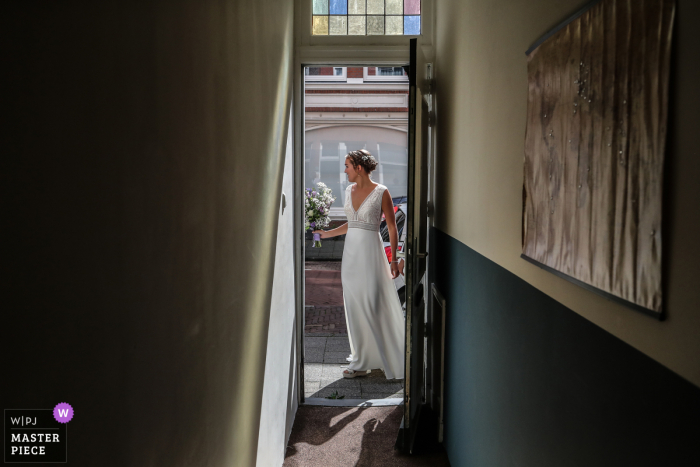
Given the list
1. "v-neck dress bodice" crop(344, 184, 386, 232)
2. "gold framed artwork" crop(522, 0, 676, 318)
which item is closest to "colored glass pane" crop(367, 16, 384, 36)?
"v-neck dress bodice" crop(344, 184, 386, 232)

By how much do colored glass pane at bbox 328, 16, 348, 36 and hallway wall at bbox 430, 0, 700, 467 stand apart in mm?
790

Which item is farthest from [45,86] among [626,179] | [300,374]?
[300,374]

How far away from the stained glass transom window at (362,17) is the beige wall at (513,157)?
323mm

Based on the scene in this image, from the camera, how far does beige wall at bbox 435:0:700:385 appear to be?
89 cm

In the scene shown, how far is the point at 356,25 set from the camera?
163 inches

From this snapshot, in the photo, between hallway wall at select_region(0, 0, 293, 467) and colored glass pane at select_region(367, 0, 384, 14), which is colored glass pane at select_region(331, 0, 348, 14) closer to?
colored glass pane at select_region(367, 0, 384, 14)

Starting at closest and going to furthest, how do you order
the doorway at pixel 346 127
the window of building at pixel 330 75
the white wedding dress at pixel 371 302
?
1. the white wedding dress at pixel 371 302
2. the doorway at pixel 346 127
3. the window of building at pixel 330 75

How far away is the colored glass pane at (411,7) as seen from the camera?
13.5 feet

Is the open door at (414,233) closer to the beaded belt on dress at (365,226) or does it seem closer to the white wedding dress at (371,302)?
the white wedding dress at (371,302)

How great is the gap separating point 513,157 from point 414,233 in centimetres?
151

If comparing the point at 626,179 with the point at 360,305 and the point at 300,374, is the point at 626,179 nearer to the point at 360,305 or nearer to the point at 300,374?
the point at 300,374

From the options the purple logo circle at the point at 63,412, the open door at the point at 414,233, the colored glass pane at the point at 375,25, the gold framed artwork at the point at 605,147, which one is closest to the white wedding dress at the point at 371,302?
the open door at the point at 414,233

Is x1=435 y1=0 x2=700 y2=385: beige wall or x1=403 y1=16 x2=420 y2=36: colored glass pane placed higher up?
x1=403 y1=16 x2=420 y2=36: colored glass pane

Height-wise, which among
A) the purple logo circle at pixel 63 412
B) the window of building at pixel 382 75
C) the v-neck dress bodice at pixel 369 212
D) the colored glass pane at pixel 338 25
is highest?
the window of building at pixel 382 75
